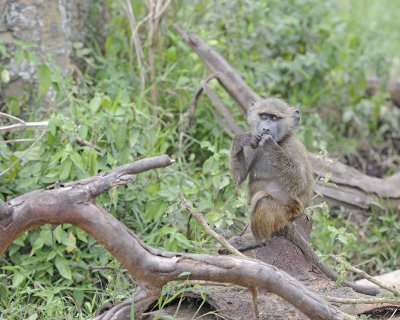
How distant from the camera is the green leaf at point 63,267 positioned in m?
4.67

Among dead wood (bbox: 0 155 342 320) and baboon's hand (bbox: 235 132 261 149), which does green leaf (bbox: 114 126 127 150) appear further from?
dead wood (bbox: 0 155 342 320)

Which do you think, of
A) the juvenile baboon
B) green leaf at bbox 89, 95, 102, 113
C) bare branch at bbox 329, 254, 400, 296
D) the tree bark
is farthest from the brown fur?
the tree bark

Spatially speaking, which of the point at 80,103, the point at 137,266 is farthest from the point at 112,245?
the point at 80,103

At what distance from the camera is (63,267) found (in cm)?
472

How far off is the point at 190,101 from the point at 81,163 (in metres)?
1.89

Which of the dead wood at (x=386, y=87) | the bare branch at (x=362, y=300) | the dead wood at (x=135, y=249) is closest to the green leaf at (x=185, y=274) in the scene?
the dead wood at (x=135, y=249)

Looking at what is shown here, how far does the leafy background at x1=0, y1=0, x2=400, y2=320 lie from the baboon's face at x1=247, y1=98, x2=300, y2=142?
1.22 feet

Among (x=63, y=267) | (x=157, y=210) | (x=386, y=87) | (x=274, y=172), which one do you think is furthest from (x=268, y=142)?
(x=386, y=87)

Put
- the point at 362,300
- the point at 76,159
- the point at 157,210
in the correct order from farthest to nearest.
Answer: the point at 157,210, the point at 76,159, the point at 362,300

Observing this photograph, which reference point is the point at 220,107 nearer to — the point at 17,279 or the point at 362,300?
the point at 17,279

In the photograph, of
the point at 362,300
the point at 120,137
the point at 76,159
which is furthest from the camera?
the point at 120,137

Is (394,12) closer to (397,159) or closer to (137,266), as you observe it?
(397,159)

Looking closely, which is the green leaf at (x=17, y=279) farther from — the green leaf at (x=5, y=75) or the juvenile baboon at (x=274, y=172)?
the green leaf at (x=5, y=75)

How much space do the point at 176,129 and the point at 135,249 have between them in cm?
311
